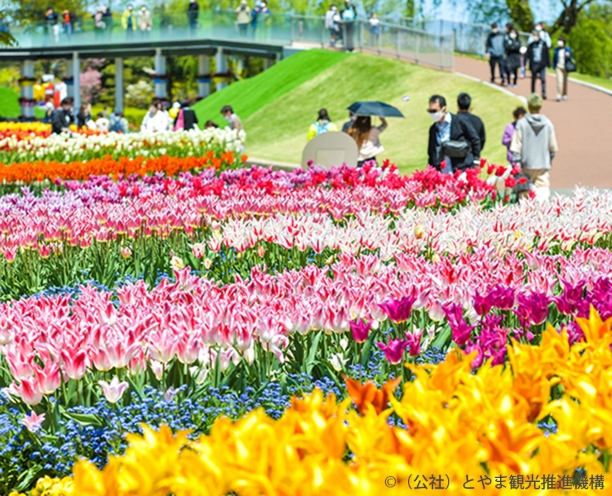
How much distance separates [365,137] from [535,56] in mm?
15576

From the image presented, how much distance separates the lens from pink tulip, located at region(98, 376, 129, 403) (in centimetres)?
398

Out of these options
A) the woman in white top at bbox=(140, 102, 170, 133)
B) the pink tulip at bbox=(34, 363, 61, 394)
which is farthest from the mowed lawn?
the pink tulip at bbox=(34, 363, 61, 394)

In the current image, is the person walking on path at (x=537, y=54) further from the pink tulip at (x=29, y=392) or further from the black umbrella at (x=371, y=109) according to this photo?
the pink tulip at (x=29, y=392)

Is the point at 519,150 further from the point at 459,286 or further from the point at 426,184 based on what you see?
the point at 459,286

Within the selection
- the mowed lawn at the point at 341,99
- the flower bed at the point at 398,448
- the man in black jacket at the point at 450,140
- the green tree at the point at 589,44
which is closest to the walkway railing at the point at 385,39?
the mowed lawn at the point at 341,99

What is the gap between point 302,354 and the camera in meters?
4.59

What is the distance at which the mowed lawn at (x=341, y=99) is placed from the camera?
1166 inches

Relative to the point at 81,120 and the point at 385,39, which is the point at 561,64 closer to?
the point at 385,39

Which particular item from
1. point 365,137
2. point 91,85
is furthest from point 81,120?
point 91,85

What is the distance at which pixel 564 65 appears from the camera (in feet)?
94.6

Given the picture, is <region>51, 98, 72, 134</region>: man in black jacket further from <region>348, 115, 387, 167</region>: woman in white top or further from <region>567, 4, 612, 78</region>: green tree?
<region>567, 4, 612, 78</region>: green tree

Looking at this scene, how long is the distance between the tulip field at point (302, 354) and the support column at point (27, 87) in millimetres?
55124

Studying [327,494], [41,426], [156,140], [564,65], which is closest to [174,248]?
[41,426]

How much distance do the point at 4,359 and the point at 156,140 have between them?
16048 mm
